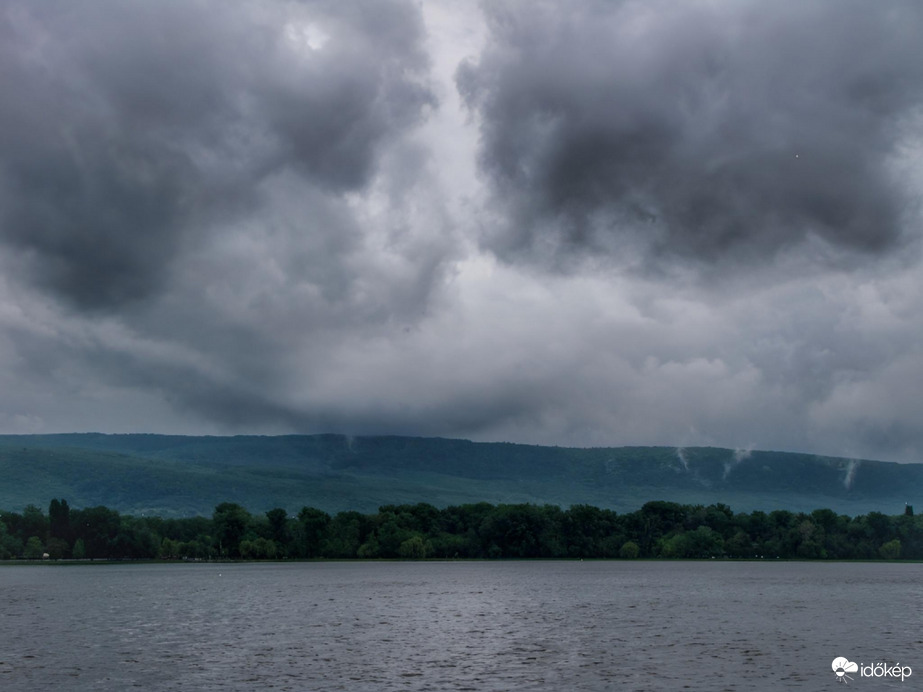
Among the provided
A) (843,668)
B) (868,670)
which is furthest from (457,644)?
(868,670)

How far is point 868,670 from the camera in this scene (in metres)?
88.6

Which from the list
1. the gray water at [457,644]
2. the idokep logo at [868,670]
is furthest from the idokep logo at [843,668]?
the gray water at [457,644]

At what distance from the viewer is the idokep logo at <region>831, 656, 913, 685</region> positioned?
85.2 meters

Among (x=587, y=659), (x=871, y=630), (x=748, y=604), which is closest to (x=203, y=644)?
(x=587, y=659)

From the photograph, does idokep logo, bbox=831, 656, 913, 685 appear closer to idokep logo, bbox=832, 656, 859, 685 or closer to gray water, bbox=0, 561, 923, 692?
idokep logo, bbox=832, 656, 859, 685

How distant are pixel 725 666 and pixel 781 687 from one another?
39.4 feet

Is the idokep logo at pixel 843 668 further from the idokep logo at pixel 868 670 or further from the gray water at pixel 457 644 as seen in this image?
the gray water at pixel 457 644

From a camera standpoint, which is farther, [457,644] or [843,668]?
[457,644]

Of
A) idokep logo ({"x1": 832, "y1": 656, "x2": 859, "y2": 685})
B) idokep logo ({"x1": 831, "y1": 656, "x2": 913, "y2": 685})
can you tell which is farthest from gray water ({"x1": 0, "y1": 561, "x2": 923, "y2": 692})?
idokep logo ({"x1": 831, "y1": 656, "x2": 913, "y2": 685})

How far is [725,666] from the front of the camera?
3647 inches

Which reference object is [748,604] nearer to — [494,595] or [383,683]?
[494,595]

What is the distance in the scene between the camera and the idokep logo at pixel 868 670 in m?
85.2

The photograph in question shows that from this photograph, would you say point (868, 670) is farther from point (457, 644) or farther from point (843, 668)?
point (457, 644)

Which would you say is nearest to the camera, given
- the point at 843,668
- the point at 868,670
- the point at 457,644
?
the point at 868,670
